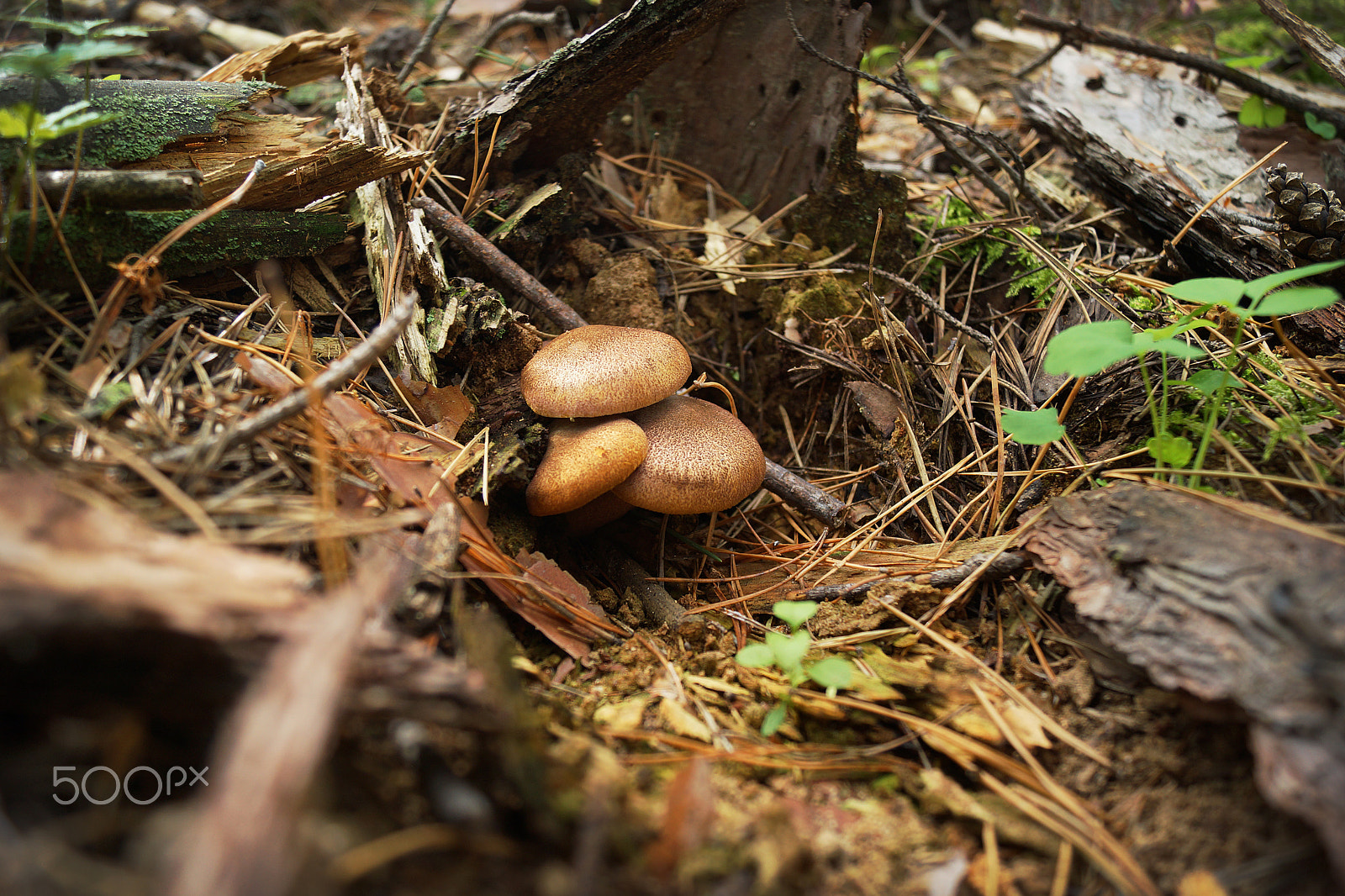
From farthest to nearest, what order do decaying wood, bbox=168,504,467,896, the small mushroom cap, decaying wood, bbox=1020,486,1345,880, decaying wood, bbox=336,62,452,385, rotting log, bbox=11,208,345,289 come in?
the small mushroom cap < decaying wood, bbox=336,62,452,385 < rotting log, bbox=11,208,345,289 < decaying wood, bbox=1020,486,1345,880 < decaying wood, bbox=168,504,467,896

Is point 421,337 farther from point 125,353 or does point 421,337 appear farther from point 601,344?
point 125,353

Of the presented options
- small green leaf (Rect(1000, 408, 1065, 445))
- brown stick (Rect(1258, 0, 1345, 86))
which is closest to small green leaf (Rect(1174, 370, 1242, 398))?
small green leaf (Rect(1000, 408, 1065, 445))

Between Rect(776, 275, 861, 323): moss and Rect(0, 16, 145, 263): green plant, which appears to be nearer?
Rect(0, 16, 145, 263): green plant

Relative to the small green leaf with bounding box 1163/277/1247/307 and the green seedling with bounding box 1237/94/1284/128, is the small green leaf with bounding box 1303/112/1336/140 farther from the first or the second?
the small green leaf with bounding box 1163/277/1247/307

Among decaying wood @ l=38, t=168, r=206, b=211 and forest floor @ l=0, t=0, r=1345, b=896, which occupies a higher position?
decaying wood @ l=38, t=168, r=206, b=211

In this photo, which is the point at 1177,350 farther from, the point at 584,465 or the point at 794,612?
the point at 584,465

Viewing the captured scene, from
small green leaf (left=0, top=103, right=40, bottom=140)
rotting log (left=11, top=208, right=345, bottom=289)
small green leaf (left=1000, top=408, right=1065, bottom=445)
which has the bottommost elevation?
small green leaf (left=1000, top=408, right=1065, bottom=445)
